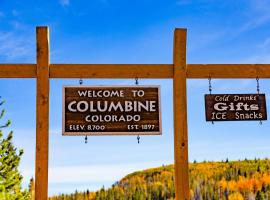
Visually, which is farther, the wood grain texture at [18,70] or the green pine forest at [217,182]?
the green pine forest at [217,182]

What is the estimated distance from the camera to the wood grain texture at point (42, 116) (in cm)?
837

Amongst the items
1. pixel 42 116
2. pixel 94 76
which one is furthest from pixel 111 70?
pixel 42 116

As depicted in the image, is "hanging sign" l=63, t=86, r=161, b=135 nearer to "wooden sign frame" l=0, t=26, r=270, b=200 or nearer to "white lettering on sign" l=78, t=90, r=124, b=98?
"white lettering on sign" l=78, t=90, r=124, b=98

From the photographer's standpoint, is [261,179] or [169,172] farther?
[169,172]

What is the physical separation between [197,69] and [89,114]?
2052 millimetres

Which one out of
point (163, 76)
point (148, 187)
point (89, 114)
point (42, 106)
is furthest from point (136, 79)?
point (148, 187)

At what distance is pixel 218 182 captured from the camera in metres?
63.7

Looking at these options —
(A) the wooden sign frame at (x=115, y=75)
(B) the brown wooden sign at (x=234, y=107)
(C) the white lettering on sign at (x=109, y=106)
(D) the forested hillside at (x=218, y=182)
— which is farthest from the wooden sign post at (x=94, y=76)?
(D) the forested hillside at (x=218, y=182)

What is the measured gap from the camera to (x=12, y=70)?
29.0 ft

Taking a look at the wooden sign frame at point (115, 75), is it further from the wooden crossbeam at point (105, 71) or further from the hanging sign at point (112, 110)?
the hanging sign at point (112, 110)

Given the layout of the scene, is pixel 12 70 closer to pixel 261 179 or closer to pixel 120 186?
pixel 261 179

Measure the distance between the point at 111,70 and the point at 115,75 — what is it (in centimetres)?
11

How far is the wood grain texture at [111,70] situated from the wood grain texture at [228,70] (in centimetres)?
46

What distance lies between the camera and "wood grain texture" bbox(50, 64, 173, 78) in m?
8.74
